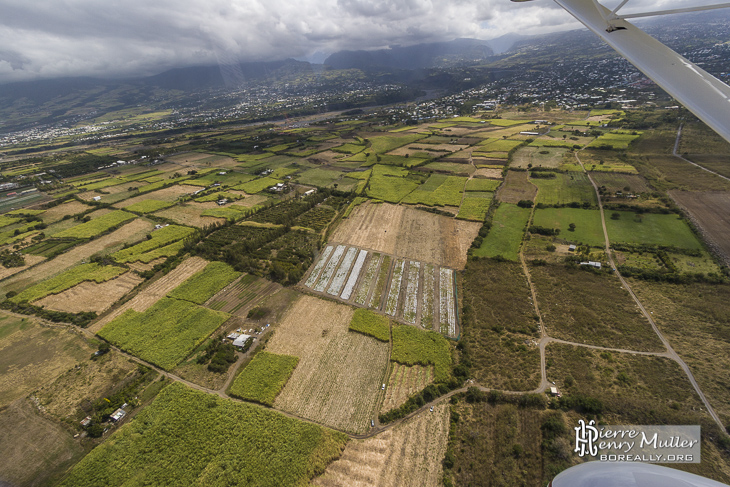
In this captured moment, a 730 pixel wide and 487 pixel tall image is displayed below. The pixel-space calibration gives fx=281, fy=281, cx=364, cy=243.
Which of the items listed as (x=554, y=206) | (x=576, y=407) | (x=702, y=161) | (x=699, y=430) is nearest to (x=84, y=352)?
(x=576, y=407)

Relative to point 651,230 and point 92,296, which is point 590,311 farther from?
point 92,296

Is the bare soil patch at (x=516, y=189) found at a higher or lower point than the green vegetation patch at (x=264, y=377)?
higher

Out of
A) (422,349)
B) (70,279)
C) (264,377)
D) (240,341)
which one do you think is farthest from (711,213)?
(70,279)

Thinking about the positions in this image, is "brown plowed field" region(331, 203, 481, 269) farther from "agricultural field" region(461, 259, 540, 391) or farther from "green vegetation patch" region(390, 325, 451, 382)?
"green vegetation patch" region(390, 325, 451, 382)

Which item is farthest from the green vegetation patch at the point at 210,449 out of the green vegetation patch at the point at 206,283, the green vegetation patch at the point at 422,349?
the green vegetation patch at the point at 206,283

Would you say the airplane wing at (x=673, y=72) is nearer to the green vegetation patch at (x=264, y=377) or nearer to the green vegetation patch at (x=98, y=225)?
the green vegetation patch at (x=264, y=377)
